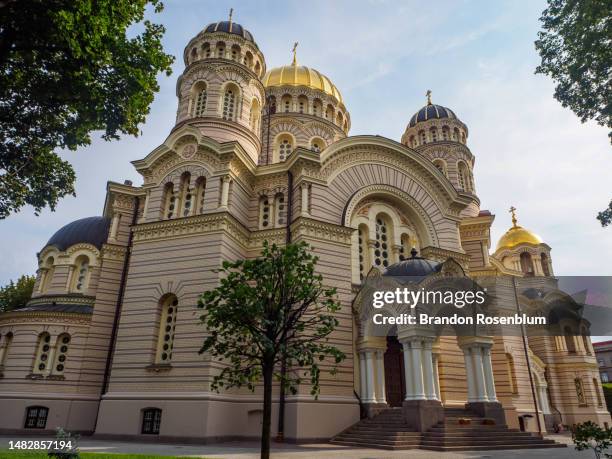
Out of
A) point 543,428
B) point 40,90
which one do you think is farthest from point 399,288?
point 543,428

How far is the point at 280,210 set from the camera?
19.8 metres

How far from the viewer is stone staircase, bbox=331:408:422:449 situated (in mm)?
13406

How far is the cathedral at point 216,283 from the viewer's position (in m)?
15.3

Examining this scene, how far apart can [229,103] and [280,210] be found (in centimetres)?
735

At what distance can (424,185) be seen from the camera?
22.4m

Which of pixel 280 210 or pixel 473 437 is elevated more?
pixel 280 210

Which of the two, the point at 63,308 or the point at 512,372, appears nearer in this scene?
the point at 63,308

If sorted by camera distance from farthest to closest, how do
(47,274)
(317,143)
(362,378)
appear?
(317,143), (47,274), (362,378)

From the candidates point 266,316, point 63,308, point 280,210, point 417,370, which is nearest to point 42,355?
point 63,308

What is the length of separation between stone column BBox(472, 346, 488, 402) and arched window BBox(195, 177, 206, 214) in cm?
1235

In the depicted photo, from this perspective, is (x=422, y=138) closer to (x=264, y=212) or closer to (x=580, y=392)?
(x=264, y=212)

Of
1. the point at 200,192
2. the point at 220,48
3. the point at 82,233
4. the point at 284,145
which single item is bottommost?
the point at 200,192

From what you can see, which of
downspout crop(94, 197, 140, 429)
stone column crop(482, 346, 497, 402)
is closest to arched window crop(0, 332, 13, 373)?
downspout crop(94, 197, 140, 429)

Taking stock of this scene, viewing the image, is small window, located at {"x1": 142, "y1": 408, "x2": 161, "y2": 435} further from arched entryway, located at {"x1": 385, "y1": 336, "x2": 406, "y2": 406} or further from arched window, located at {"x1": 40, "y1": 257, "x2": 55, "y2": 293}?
arched window, located at {"x1": 40, "y1": 257, "x2": 55, "y2": 293}
